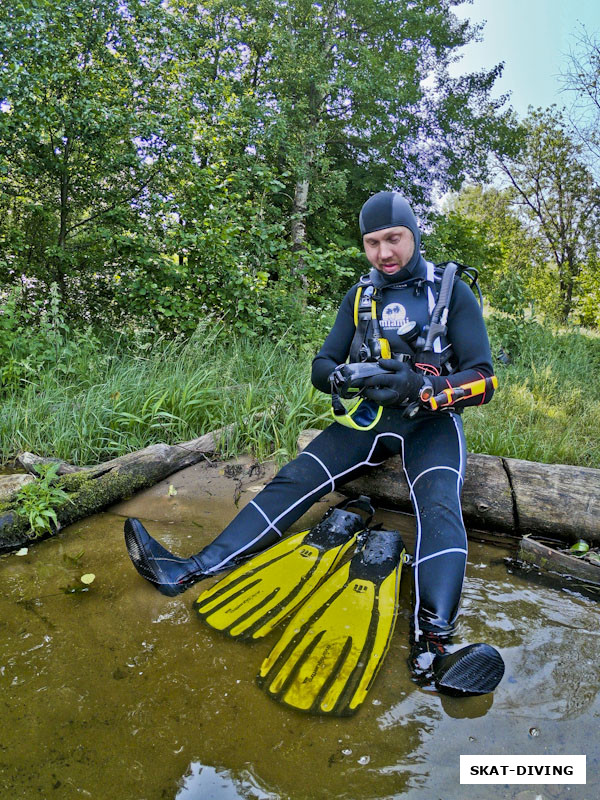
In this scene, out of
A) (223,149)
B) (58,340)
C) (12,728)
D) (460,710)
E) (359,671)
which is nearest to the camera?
(12,728)

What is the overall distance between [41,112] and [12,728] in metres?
5.19

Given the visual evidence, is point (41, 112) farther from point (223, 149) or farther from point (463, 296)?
point (463, 296)

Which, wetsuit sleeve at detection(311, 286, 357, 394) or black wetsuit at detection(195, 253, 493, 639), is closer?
black wetsuit at detection(195, 253, 493, 639)

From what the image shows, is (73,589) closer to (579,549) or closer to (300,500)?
(300,500)

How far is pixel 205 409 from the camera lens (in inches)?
171

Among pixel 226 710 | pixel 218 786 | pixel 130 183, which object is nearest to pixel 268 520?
pixel 226 710

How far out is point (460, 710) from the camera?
71.6 inches

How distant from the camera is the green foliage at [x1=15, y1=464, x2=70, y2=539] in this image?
2.94m

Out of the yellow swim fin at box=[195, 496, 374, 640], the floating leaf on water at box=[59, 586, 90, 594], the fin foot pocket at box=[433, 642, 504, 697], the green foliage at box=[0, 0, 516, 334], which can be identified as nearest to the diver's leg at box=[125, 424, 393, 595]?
the yellow swim fin at box=[195, 496, 374, 640]

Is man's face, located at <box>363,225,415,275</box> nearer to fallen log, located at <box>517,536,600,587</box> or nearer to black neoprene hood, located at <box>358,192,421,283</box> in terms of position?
black neoprene hood, located at <box>358,192,421,283</box>

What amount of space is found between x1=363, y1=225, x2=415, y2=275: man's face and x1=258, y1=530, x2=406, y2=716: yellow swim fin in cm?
152

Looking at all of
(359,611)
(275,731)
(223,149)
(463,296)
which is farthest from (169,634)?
(223,149)

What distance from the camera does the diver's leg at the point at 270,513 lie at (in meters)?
2.51

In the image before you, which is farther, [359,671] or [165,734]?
[359,671]
